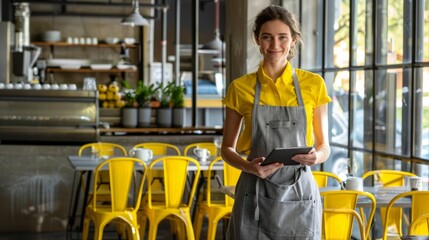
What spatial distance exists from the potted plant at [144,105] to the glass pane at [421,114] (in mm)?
3713

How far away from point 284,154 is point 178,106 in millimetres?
6464

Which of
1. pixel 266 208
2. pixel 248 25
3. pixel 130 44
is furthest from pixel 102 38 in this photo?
pixel 266 208

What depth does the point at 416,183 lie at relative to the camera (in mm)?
A: 5168

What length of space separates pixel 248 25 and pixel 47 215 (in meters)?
2.60

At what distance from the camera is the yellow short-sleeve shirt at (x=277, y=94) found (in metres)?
2.97

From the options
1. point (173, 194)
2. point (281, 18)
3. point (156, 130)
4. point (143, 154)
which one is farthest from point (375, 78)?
point (281, 18)

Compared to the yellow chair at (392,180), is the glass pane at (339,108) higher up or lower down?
higher up

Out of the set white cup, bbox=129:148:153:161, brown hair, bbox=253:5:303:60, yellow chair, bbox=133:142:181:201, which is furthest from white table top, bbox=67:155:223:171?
brown hair, bbox=253:5:303:60

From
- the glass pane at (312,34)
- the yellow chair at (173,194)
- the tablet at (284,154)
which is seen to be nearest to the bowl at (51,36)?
the glass pane at (312,34)

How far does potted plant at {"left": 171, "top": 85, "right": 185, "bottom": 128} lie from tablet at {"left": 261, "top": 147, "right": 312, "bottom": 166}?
6.33m

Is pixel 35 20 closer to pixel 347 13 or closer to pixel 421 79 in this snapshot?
pixel 347 13

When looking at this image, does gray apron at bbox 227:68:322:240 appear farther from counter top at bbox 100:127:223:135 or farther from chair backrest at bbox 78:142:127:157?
counter top at bbox 100:127:223:135

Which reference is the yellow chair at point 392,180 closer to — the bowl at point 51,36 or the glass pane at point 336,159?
the glass pane at point 336,159

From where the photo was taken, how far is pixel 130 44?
1523 centimetres
